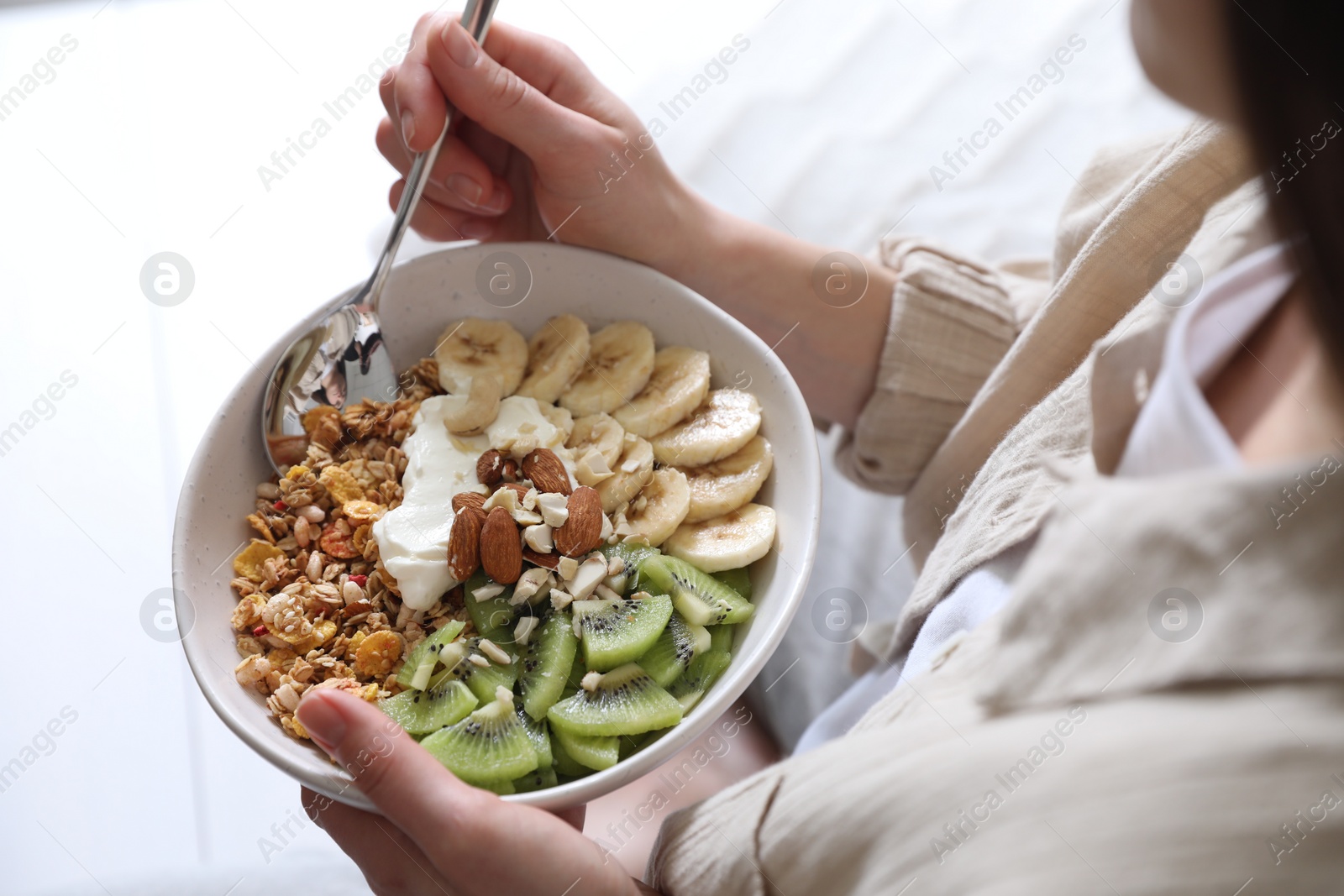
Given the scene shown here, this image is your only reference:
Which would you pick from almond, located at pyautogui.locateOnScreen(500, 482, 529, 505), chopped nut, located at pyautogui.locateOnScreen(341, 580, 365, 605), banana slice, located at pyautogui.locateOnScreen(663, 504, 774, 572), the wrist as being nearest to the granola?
chopped nut, located at pyautogui.locateOnScreen(341, 580, 365, 605)

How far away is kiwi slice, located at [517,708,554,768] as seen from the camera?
2.27ft

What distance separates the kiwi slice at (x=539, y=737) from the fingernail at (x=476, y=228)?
56cm

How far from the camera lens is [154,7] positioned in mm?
1530

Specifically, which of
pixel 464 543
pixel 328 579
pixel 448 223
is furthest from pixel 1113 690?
pixel 448 223

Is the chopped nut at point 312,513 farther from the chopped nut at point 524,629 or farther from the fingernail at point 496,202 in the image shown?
the fingernail at point 496,202

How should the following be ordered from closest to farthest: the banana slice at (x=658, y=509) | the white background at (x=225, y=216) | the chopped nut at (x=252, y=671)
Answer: the chopped nut at (x=252, y=671)
the banana slice at (x=658, y=509)
the white background at (x=225, y=216)

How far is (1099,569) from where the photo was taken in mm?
439

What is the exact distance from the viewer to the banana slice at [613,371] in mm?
864

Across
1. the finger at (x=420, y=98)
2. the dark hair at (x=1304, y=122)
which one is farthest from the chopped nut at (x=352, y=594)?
the dark hair at (x=1304, y=122)

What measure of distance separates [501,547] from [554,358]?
225 millimetres

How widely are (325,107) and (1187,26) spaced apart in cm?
141

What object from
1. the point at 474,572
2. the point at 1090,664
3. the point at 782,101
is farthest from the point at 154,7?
the point at 1090,664

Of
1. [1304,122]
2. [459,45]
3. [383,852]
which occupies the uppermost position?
[1304,122]

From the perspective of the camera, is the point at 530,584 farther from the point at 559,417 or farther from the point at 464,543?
the point at 559,417
